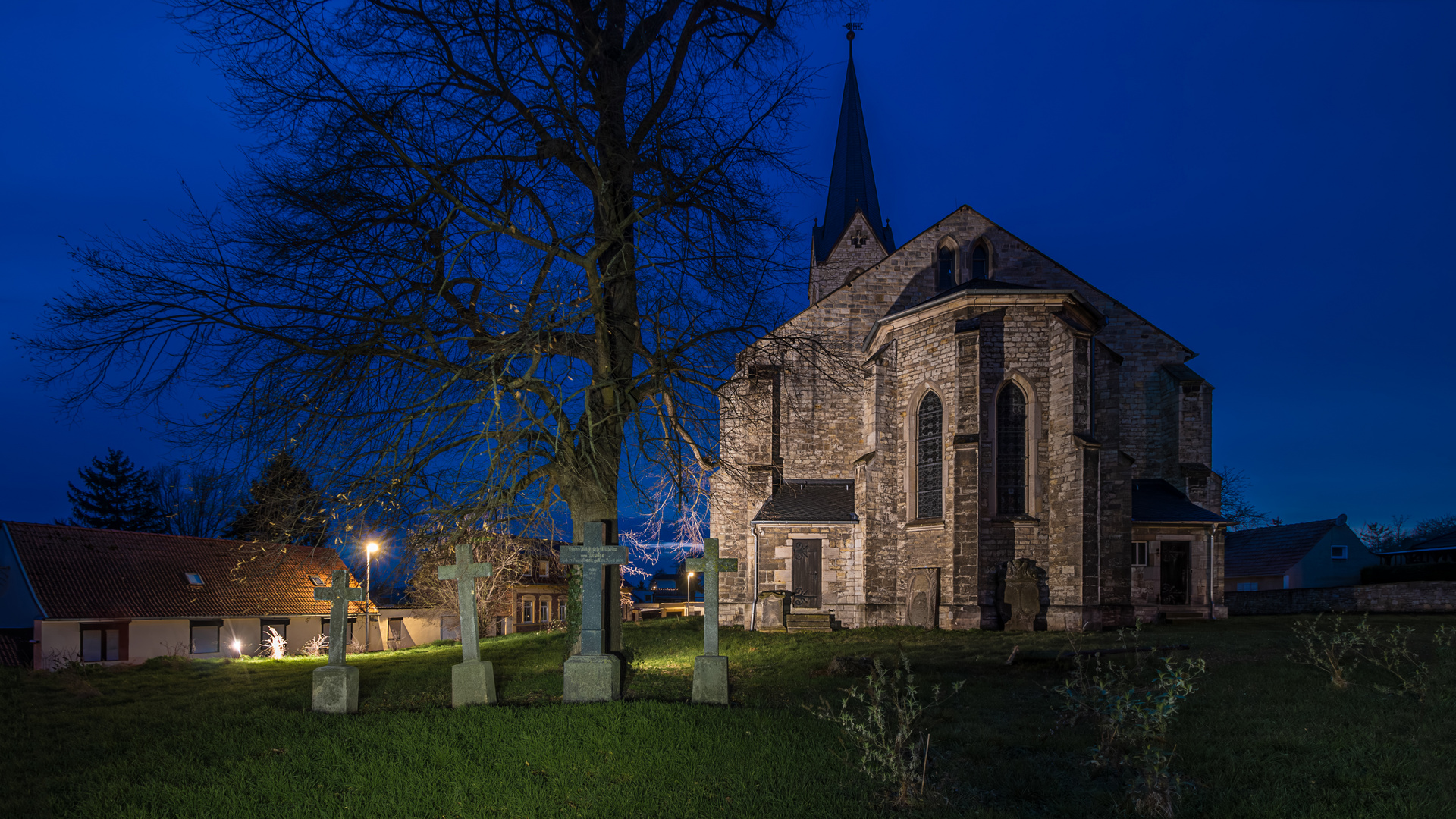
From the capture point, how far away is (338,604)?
1060cm

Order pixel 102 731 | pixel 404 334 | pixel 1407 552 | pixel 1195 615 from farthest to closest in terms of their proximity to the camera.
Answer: pixel 1407 552
pixel 1195 615
pixel 404 334
pixel 102 731

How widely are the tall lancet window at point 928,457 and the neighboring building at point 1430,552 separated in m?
23.1

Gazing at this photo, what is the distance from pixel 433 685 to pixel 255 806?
5958 mm

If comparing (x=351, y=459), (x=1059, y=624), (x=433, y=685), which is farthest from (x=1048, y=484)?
(x=351, y=459)

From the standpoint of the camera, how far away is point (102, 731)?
29.2ft

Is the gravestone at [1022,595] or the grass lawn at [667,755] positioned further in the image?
the gravestone at [1022,595]

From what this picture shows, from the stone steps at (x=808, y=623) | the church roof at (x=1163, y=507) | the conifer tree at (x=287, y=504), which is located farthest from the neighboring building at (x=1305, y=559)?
the conifer tree at (x=287, y=504)

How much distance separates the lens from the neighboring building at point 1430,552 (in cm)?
3472

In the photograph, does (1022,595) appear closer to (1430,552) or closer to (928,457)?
(928,457)

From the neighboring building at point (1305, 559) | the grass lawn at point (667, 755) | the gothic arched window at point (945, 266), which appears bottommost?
the neighboring building at point (1305, 559)

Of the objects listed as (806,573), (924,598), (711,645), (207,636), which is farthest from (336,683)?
(207,636)

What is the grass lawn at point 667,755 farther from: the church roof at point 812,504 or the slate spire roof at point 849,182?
the slate spire roof at point 849,182

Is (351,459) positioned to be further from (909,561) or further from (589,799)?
(909,561)

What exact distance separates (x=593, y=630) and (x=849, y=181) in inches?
1205
